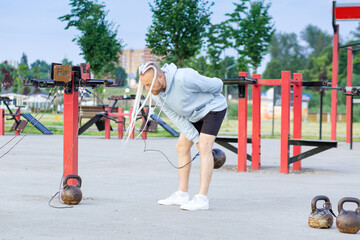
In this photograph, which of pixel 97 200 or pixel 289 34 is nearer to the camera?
pixel 97 200

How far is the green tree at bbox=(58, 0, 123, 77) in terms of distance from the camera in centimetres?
2683

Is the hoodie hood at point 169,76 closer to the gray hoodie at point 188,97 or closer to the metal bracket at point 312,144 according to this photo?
the gray hoodie at point 188,97

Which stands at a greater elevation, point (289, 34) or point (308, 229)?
point (289, 34)

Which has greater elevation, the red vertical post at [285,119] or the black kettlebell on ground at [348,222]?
the red vertical post at [285,119]

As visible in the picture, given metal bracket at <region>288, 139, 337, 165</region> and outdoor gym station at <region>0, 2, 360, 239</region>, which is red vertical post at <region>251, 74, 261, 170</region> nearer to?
outdoor gym station at <region>0, 2, 360, 239</region>

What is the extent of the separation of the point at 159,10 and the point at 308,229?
18713mm

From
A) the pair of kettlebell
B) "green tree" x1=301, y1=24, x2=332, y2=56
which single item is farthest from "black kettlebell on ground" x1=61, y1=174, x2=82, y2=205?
"green tree" x1=301, y1=24, x2=332, y2=56

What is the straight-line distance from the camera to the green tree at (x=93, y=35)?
88.0 feet

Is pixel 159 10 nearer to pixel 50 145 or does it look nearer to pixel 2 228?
pixel 50 145

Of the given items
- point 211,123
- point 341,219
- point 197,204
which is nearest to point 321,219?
point 341,219

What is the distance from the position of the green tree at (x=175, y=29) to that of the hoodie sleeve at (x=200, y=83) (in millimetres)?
16871

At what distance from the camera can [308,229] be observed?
15.0 feet

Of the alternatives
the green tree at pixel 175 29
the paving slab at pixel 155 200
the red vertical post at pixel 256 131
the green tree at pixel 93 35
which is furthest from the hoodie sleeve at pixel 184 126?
the green tree at pixel 93 35

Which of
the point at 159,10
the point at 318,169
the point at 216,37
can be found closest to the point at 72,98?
the point at 318,169
